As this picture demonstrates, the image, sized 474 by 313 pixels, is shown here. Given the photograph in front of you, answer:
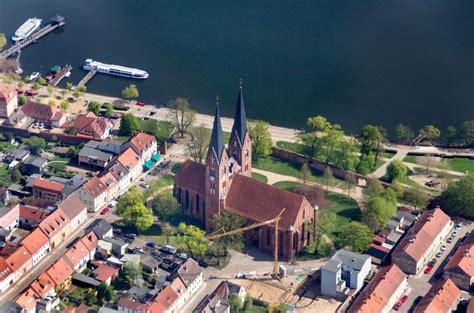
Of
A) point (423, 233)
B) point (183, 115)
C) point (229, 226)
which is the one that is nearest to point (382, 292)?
point (423, 233)

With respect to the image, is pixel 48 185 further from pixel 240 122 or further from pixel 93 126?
pixel 240 122

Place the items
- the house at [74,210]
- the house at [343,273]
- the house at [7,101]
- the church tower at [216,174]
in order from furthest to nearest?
the house at [7,101], the house at [74,210], the church tower at [216,174], the house at [343,273]

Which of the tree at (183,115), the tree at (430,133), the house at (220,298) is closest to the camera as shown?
the house at (220,298)

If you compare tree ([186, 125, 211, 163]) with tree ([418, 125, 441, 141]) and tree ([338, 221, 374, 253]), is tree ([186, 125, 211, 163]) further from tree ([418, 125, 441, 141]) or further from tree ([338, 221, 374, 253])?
tree ([418, 125, 441, 141])

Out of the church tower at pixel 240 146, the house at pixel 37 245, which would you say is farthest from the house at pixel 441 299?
the house at pixel 37 245

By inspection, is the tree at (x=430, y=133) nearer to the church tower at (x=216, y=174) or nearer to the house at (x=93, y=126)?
the church tower at (x=216, y=174)

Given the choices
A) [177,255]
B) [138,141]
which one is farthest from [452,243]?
[138,141]

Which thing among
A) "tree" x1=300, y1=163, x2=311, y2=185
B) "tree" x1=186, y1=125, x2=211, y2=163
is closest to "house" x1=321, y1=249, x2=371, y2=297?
"tree" x1=300, y1=163, x2=311, y2=185
